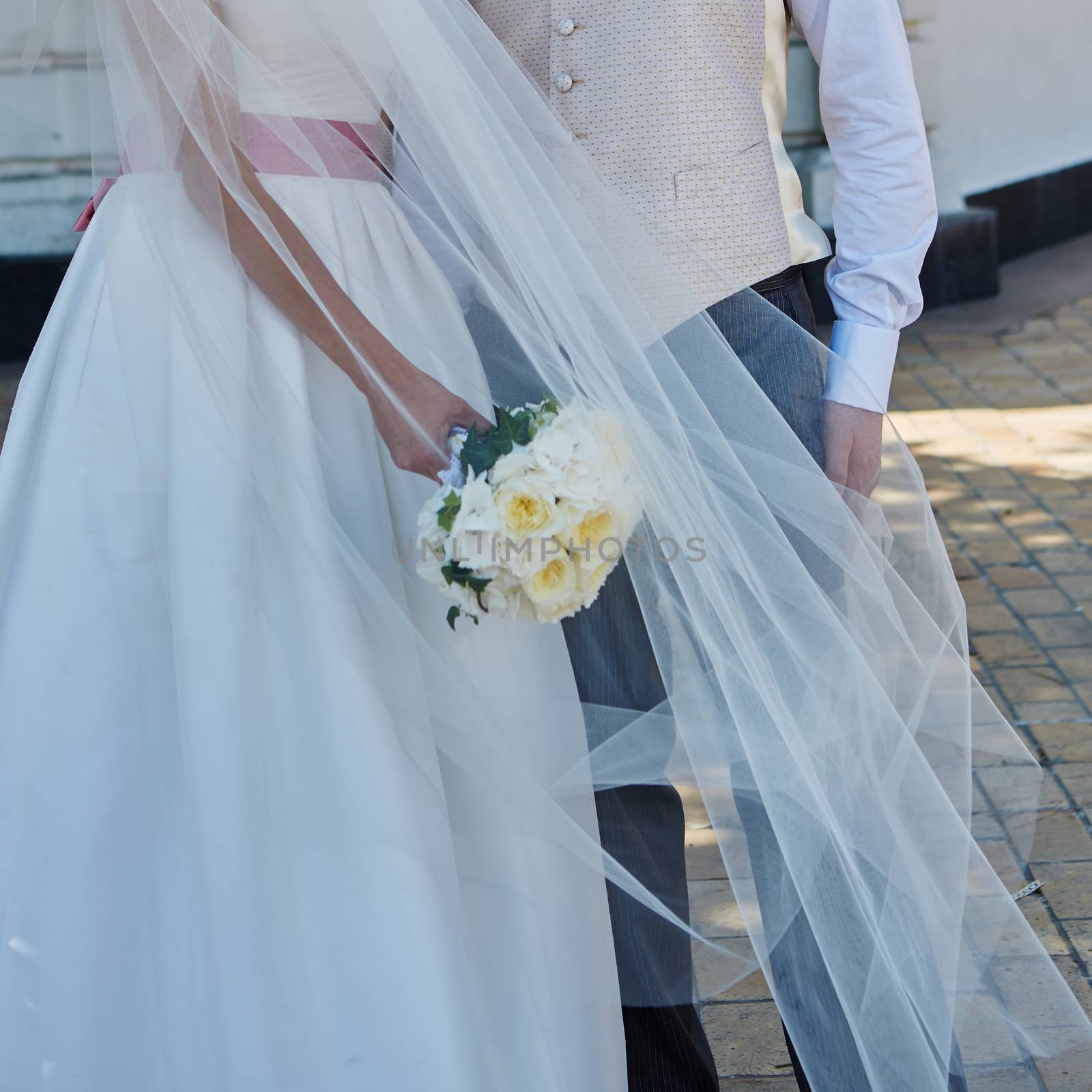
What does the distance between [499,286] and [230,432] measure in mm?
363

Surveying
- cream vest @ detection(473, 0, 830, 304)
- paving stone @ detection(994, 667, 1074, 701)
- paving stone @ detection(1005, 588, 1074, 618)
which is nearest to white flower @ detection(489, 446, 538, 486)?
cream vest @ detection(473, 0, 830, 304)

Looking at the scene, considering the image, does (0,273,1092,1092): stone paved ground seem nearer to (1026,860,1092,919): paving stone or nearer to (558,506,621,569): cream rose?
(1026,860,1092,919): paving stone

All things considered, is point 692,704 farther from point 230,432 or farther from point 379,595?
point 230,432

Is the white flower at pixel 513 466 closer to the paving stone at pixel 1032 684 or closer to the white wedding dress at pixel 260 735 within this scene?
the white wedding dress at pixel 260 735

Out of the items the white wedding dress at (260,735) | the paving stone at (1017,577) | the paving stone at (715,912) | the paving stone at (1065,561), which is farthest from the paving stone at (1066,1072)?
the paving stone at (1065,561)

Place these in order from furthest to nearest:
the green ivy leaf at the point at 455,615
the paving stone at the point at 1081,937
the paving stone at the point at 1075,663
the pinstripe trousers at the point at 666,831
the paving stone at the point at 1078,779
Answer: the paving stone at the point at 1075,663
the paving stone at the point at 1078,779
the paving stone at the point at 1081,937
the pinstripe trousers at the point at 666,831
the green ivy leaf at the point at 455,615

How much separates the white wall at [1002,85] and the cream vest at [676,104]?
6.55 meters

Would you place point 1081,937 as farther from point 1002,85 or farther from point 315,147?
point 1002,85

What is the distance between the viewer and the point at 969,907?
5.72 feet

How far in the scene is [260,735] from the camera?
64.3 inches

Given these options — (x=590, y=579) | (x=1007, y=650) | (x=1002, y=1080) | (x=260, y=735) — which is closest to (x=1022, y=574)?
(x=1007, y=650)

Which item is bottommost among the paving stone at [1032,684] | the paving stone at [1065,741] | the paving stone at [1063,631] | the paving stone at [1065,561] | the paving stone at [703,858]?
the paving stone at [1065,561]

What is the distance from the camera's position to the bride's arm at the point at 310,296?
Answer: 1.65 metres

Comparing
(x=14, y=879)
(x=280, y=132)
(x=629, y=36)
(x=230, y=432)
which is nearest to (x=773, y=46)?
(x=629, y=36)
